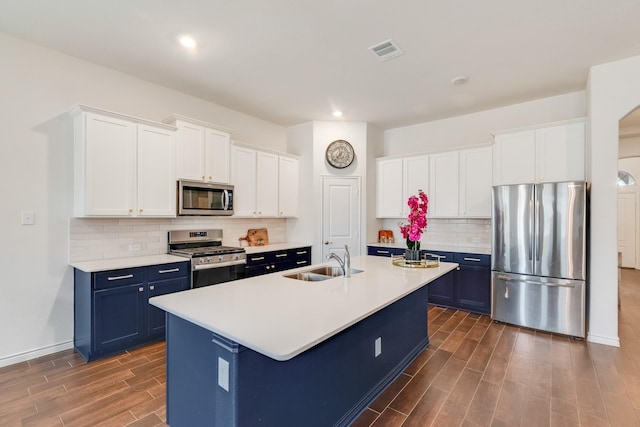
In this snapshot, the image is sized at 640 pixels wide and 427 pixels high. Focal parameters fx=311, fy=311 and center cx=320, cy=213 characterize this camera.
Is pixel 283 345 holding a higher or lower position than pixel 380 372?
higher

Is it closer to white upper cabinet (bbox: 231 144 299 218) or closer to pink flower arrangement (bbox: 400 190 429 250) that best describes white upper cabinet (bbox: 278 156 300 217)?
white upper cabinet (bbox: 231 144 299 218)

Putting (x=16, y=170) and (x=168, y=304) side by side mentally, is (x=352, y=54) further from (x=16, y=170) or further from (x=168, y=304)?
(x=16, y=170)

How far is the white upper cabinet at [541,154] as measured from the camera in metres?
3.61

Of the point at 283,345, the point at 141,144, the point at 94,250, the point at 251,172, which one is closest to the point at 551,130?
the point at 251,172

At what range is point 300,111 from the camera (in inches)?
183

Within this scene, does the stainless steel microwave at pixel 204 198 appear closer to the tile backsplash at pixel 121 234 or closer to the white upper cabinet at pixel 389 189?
the tile backsplash at pixel 121 234

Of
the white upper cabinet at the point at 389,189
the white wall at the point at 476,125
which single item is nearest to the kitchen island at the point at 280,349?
the white upper cabinet at the point at 389,189

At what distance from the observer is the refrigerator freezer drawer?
3.32 meters

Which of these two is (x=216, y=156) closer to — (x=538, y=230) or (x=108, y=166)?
(x=108, y=166)

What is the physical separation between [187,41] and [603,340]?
4.98 metres

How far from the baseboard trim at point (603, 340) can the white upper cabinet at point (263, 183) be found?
3.99 metres

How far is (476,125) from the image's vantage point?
4672mm

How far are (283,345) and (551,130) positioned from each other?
4.14m

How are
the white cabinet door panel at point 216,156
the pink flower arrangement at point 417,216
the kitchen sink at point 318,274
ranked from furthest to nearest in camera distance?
1. the white cabinet door panel at point 216,156
2. the pink flower arrangement at point 417,216
3. the kitchen sink at point 318,274
